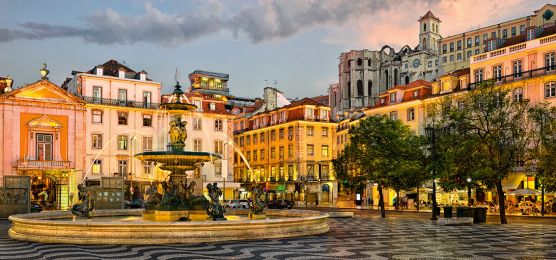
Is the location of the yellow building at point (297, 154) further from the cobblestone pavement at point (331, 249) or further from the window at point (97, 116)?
the cobblestone pavement at point (331, 249)

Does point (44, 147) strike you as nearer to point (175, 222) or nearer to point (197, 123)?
point (197, 123)

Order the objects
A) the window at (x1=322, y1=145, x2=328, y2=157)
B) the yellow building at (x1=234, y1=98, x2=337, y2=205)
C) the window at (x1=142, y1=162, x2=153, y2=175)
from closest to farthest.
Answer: the window at (x1=142, y1=162, x2=153, y2=175) → the yellow building at (x1=234, y1=98, x2=337, y2=205) → the window at (x1=322, y1=145, x2=328, y2=157)

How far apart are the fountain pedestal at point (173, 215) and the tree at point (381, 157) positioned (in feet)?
59.0

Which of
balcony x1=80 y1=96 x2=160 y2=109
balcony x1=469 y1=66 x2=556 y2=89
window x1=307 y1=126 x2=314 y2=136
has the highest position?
balcony x1=469 y1=66 x2=556 y2=89

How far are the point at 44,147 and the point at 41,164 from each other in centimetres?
195

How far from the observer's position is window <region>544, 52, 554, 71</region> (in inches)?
1984

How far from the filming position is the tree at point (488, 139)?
31.9 metres

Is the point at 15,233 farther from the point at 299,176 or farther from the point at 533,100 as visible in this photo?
the point at 299,176

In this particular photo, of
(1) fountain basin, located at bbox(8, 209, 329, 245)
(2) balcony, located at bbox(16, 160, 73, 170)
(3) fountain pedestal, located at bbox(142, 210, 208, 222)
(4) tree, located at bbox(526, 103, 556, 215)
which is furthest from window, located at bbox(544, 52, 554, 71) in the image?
(2) balcony, located at bbox(16, 160, 73, 170)

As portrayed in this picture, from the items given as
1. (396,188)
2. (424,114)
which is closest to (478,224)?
(396,188)

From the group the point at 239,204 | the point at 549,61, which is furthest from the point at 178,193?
the point at 549,61

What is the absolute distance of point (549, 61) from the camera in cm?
5081

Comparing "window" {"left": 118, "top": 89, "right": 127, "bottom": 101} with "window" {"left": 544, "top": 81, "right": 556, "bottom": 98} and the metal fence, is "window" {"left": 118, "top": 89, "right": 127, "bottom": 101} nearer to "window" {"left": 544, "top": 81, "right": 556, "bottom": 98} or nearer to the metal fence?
the metal fence

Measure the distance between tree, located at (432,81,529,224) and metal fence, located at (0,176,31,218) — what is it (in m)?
24.7
